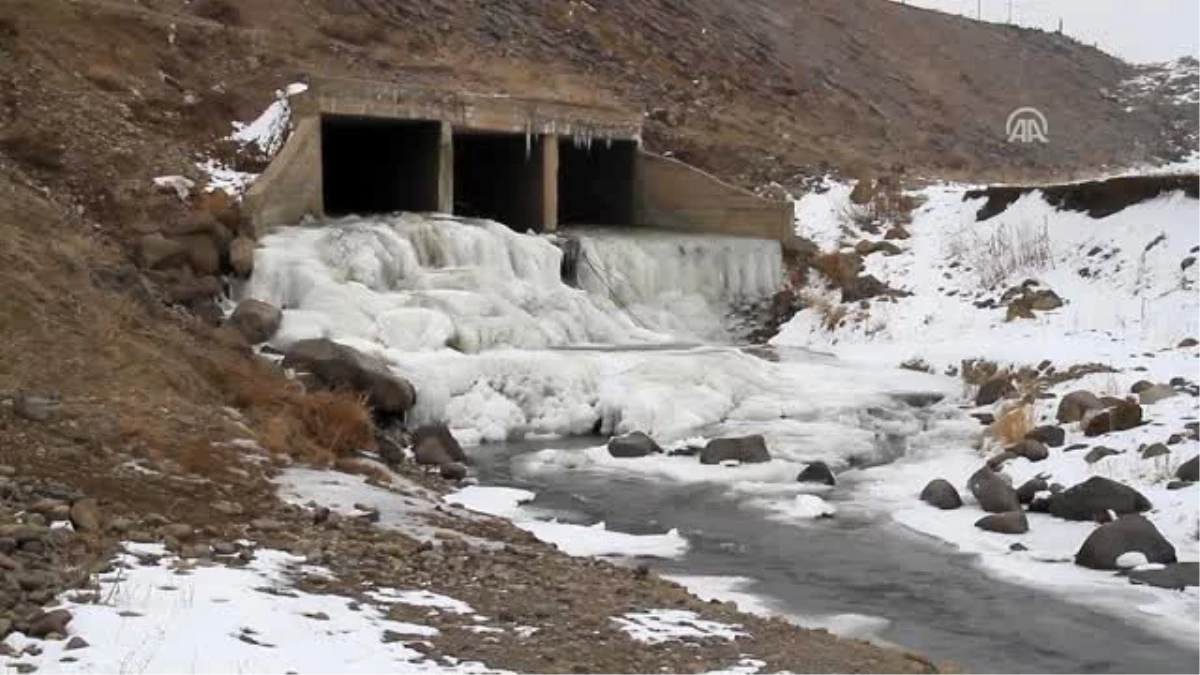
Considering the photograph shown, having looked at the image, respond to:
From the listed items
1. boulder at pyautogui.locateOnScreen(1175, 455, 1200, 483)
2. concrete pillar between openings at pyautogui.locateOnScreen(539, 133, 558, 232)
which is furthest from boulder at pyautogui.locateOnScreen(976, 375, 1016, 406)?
concrete pillar between openings at pyautogui.locateOnScreen(539, 133, 558, 232)

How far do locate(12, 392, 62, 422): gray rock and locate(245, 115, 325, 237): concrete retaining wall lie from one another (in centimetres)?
778

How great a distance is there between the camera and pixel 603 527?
10648mm

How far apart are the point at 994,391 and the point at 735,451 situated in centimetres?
422

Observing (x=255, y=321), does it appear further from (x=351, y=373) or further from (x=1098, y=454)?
(x=1098, y=454)

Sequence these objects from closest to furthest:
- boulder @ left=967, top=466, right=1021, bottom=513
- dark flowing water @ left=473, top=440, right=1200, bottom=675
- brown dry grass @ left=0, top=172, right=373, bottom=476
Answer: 1. dark flowing water @ left=473, top=440, right=1200, bottom=675
2. brown dry grass @ left=0, top=172, right=373, bottom=476
3. boulder @ left=967, top=466, right=1021, bottom=513

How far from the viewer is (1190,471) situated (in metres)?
11.0

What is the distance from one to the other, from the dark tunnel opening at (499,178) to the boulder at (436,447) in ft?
31.9

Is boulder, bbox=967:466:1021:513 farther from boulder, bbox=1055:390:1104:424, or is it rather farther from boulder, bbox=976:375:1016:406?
boulder, bbox=976:375:1016:406

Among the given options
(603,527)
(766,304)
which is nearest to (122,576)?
(603,527)

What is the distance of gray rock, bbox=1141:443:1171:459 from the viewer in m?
11.7

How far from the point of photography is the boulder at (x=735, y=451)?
13320mm

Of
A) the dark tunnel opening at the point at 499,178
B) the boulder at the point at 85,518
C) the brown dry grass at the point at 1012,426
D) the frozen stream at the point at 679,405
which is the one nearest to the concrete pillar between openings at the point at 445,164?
the dark tunnel opening at the point at 499,178

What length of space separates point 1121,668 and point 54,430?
22.1ft

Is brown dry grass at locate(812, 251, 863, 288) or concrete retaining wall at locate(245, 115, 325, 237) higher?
concrete retaining wall at locate(245, 115, 325, 237)
